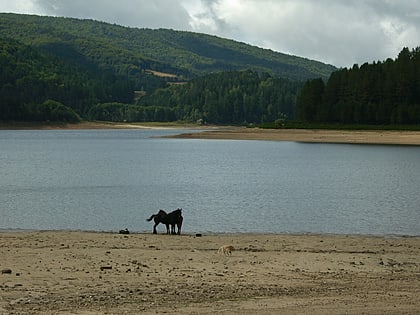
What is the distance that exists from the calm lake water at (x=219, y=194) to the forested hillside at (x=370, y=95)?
4214 cm

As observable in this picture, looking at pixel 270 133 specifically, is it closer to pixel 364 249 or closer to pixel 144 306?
pixel 364 249

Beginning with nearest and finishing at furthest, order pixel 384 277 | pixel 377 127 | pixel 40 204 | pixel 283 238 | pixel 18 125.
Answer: pixel 384 277
pixel 283 238
pixel 40 204
pixel 377 127
pixel 18 125

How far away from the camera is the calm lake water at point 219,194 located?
25797 mm

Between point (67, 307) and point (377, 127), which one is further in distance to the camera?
point (377, 127)

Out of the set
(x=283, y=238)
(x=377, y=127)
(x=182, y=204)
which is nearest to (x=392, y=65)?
(x=377, y=127)

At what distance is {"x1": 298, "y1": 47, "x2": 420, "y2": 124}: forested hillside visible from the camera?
344ft

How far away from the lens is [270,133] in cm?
11706

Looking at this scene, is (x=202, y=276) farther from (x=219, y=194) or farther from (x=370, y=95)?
(x=370, y=95)

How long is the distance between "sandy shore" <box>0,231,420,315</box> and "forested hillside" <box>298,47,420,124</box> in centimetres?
8722

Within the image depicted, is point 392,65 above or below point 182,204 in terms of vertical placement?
above

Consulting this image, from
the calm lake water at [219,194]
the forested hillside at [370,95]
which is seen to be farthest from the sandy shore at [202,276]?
the forested hillside at [370,95]

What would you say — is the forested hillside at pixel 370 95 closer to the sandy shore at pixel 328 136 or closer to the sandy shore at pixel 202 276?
the sandy shore at pixel 328 136

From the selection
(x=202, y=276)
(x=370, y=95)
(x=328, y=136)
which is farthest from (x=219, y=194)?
(x=370, y=95)

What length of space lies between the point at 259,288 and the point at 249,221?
13379 millimetres
